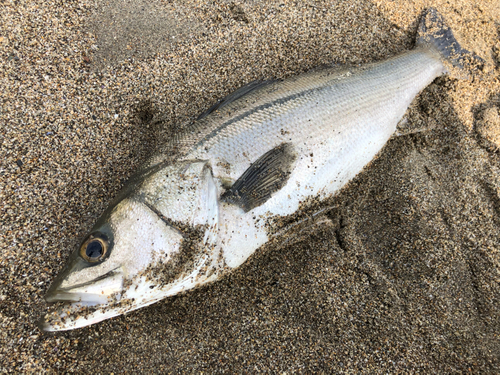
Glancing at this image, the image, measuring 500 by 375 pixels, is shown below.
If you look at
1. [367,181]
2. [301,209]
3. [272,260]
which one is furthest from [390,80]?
[272,260]

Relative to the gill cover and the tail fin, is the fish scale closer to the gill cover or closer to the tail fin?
the gill cover

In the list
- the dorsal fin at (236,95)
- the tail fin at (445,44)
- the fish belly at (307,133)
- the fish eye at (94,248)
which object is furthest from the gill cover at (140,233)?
the tail fin at (445,44)

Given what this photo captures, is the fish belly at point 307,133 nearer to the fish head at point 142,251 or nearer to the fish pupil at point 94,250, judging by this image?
the fish head at point 142,251

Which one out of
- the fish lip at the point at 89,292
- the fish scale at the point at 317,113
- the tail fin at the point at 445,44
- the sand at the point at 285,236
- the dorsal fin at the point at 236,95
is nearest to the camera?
the fish lip at the point at 89,292

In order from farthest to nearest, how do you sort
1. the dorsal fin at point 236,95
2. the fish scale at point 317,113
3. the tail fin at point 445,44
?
the tail fin at point 445,44
the dorsal fin at point 236,95
the fish scale at point 317,113

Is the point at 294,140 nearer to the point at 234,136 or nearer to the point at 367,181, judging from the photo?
the point at 234,136

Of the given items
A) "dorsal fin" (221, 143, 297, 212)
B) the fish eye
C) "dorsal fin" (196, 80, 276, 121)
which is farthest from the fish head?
"dorsal fin" (196, 80, 276, 121)

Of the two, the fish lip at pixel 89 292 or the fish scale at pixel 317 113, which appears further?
the fish scale at pixel 317 113
